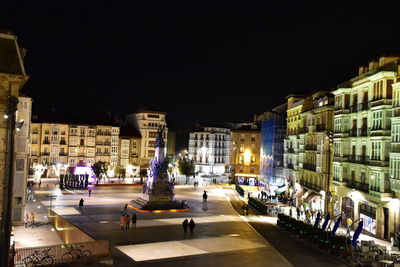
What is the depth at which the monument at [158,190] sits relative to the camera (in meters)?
52.5

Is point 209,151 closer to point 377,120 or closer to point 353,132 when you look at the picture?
point 353,132

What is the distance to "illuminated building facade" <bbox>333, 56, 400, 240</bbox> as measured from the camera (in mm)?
38125

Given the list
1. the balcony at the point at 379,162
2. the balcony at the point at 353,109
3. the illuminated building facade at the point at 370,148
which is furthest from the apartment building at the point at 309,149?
the balcony at the point at 379,162

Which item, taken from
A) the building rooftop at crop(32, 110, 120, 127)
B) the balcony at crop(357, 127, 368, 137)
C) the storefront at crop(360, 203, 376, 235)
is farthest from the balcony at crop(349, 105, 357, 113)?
the building rooftop at crop(32, 110, 120, 127)

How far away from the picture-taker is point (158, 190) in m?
53.6

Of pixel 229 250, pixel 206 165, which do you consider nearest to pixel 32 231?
pixel 229 250

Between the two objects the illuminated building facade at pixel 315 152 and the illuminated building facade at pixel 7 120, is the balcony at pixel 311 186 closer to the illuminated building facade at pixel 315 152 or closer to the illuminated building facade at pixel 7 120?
the illuminated building facade at pixel 315 152

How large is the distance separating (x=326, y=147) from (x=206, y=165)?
70845mm

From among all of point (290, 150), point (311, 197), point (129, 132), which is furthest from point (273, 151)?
point (129, 132)

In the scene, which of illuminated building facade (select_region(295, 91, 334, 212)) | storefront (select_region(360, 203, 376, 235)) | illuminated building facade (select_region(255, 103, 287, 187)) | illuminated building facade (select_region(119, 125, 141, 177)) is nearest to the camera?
storefront (select_region(360, 203, 376, 235))

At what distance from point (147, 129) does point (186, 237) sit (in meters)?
82.2

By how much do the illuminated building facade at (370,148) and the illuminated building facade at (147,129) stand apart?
70.1m

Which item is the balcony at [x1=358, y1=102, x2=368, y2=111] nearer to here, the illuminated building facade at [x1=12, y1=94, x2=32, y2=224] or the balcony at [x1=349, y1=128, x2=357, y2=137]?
the balcony at [x1=349, y1=128, x2=357, y2=137]

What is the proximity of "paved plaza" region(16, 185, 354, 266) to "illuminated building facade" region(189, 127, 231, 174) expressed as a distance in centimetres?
6699
